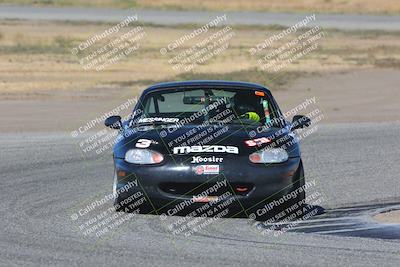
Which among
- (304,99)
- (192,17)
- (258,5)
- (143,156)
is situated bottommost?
(258,5)

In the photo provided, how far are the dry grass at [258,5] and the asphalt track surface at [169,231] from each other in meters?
48.9

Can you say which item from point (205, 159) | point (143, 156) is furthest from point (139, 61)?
point (205, 159)

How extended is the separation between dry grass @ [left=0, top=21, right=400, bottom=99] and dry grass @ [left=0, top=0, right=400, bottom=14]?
15547mm

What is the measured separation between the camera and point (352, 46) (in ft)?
141

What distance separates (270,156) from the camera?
11117 mm

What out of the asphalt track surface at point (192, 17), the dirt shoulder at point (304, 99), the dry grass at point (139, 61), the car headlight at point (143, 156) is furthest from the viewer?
the asphalt track surface at point (192, 17)

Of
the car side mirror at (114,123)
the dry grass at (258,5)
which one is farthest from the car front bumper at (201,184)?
the dry grass at (258,5)

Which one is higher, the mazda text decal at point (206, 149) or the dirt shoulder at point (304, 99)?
the mazda text decal at point (206, 149)

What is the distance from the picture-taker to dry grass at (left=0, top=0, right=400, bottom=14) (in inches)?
2586

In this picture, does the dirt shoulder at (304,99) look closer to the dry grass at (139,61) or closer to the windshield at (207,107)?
the dry grass at (139,61)

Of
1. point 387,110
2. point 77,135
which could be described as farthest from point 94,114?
point 387,110

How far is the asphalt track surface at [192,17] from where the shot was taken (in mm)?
54375

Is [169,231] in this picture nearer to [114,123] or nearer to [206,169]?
[206,169]

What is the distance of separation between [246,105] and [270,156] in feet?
5.13
